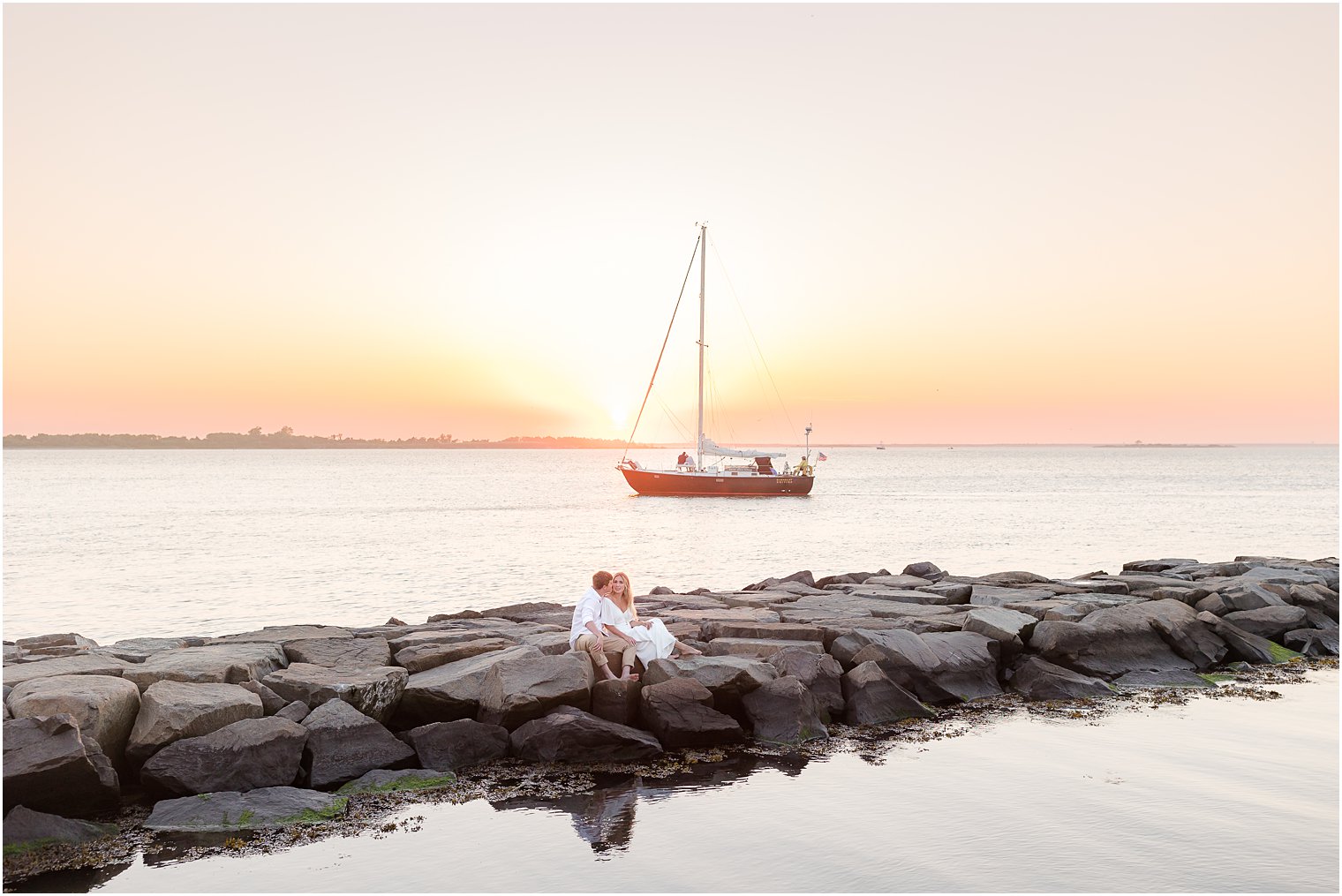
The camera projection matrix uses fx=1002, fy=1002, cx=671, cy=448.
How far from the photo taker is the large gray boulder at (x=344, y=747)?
898 centimetres

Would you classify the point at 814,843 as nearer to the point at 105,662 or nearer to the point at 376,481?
the point at 105,662

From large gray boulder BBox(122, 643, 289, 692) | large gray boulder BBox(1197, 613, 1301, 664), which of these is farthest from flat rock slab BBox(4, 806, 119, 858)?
large gray boulder BBox(1197, 613, 1301, 664)

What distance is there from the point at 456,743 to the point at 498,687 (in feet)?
2.44

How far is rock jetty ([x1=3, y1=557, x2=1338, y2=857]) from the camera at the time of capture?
→ 835cm

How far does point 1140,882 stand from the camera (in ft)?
22.1

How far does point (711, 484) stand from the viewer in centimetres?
6894

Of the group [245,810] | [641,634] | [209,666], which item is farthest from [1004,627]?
[209,666]

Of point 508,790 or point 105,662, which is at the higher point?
point 105,662

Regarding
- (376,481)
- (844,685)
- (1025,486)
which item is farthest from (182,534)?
(1025,486)

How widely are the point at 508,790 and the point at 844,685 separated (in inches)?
170

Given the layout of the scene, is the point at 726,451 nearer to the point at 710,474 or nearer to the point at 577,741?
the point at 710,474

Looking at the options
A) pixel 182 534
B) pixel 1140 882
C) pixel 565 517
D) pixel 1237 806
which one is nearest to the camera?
pixel 1140 882

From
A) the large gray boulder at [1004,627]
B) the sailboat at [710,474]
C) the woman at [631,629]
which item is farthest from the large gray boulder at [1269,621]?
the sailboat at [710,474]

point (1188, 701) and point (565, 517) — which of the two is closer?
point (1188, 701)
